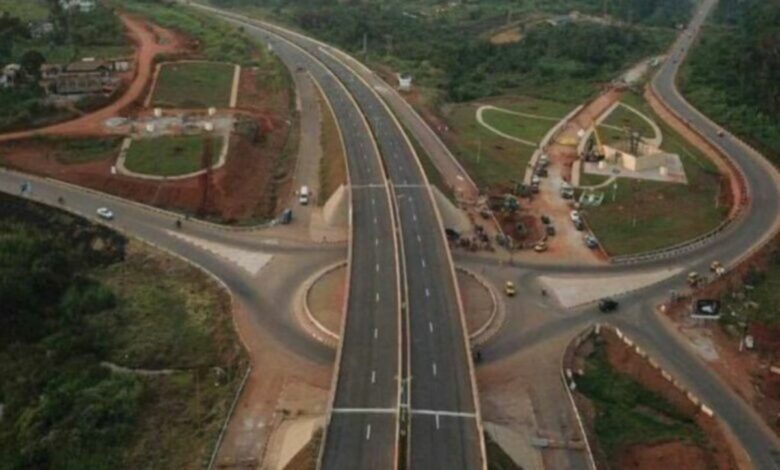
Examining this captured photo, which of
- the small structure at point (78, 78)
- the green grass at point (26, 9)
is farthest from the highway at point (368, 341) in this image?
the green grass at point (26, 9)

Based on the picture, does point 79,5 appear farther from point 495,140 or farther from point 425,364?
point 425,364

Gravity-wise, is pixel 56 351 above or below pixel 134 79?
below

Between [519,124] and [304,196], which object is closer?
[304,196]

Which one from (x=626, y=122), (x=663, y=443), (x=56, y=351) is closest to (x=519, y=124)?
(x=626, y=122)

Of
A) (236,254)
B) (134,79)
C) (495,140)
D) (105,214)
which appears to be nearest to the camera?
(236,254)

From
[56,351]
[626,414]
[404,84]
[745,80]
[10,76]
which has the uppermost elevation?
[745,80]
